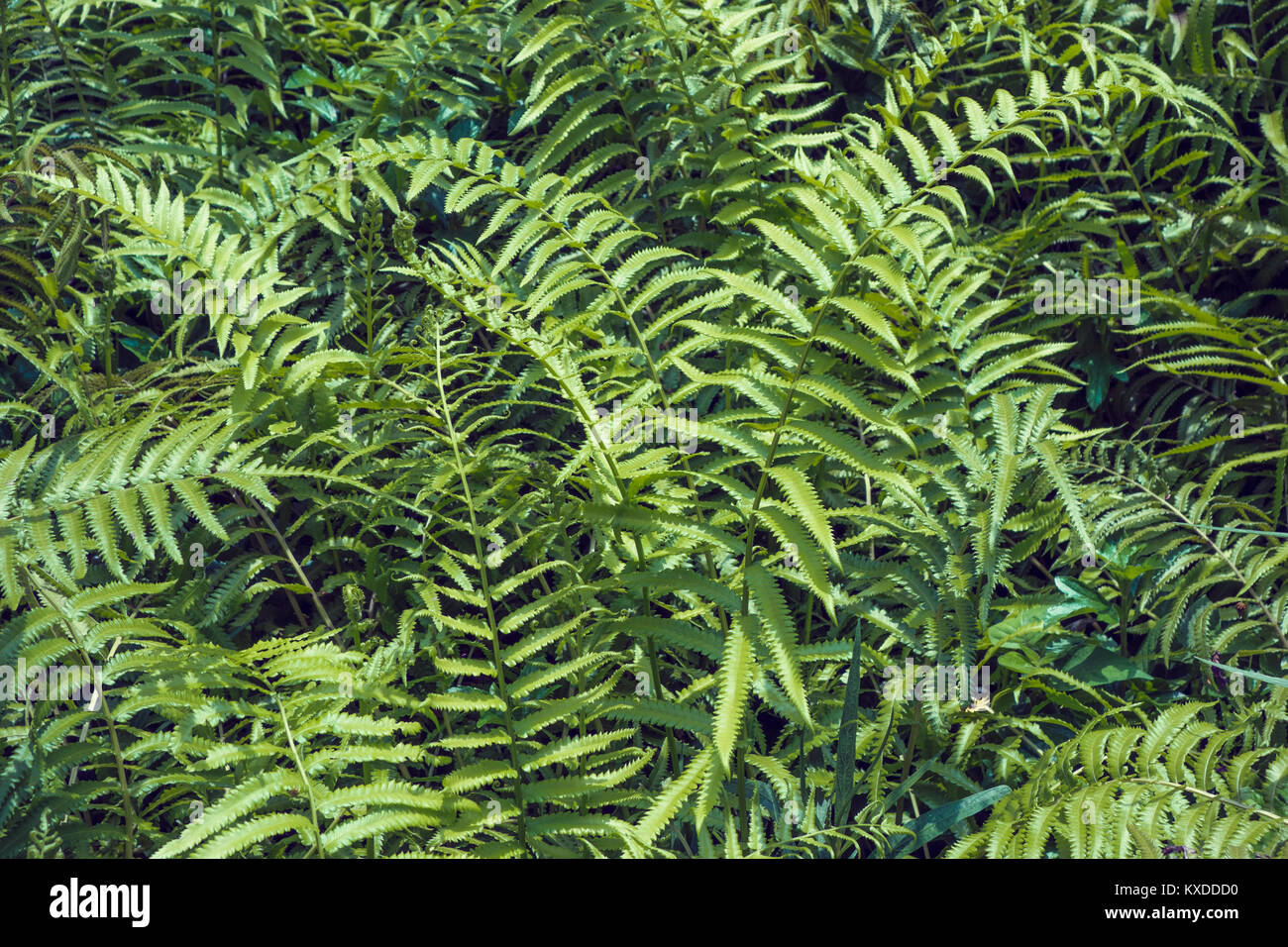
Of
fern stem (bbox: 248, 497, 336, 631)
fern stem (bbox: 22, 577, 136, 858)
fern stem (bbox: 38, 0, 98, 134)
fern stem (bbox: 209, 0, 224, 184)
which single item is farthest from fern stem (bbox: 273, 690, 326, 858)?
fern stem (bbox: 38, 0, 98, 134)

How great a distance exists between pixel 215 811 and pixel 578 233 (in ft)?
3.72

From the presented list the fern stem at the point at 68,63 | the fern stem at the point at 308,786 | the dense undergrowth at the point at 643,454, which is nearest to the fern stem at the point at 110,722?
the dense undergrowth at the point at 643,454

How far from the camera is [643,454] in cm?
158

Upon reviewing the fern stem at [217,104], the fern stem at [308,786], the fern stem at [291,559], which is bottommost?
the fern stem at [308,786]

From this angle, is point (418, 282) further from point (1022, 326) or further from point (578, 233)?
point (1022, 326)

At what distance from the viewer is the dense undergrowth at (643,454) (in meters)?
1.39

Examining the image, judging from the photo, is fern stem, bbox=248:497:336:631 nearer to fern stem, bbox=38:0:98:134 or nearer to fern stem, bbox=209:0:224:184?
fern stem, bbox=209:0:224:184


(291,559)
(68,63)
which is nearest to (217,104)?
(68,63)

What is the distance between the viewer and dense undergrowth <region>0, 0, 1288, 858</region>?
4.55 feet

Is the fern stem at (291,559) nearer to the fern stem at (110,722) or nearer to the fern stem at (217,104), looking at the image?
the fern stem at (110,722)

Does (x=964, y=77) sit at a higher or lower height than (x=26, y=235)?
higher

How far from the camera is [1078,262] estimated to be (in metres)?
2.31
